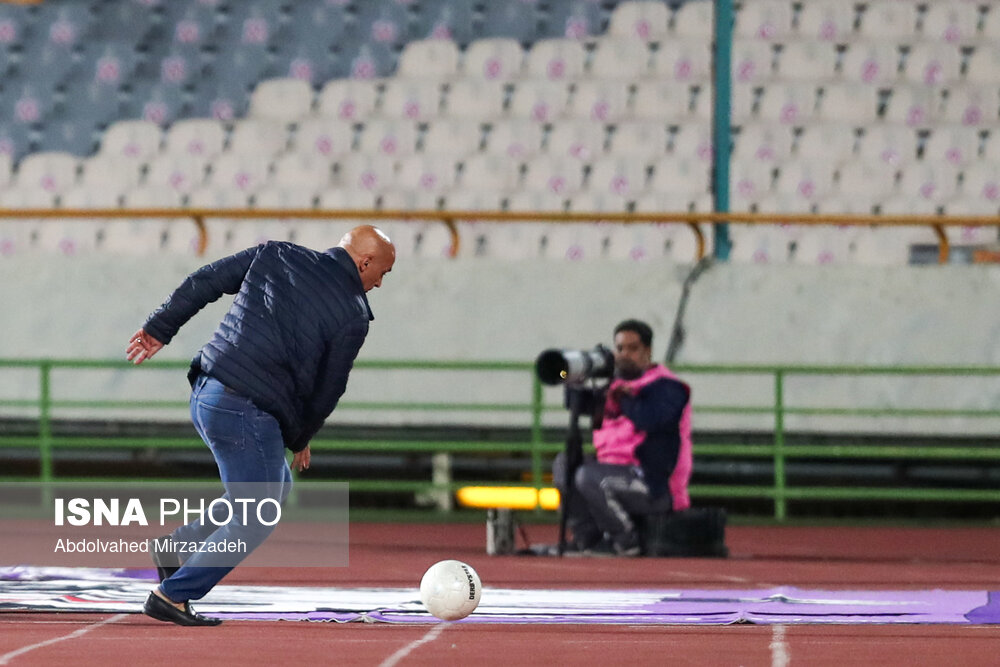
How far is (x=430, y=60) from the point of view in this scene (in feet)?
54.9

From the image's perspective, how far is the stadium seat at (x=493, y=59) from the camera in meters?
16.4

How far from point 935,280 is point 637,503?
385 centimetres

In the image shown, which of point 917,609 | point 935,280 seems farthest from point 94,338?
point 917,609

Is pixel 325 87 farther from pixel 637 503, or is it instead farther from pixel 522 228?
pixel 637 503

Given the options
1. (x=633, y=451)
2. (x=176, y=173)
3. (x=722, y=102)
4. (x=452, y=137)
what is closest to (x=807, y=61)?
(x=722, y=102)

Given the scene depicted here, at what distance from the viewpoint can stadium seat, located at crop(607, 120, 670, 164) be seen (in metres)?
15.5

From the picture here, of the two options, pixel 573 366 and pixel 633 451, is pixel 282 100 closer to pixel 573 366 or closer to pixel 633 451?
pixel 633 451

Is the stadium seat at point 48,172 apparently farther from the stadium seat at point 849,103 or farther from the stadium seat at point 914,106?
the stadium seat at point 914,106

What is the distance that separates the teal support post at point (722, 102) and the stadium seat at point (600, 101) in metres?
1.52

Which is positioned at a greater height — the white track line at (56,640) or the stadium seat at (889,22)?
the stadium seat at (889,22)

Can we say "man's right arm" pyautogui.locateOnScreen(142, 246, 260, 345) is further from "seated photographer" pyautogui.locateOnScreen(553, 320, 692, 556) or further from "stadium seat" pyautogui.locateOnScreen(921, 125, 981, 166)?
"stadium seat" pyautogui.locateOnScreen(921, 125, 981, 166)

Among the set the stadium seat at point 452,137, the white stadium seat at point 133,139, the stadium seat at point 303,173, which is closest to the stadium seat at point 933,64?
the stadium seat at point 452,137

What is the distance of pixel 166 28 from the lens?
1769 centimetres

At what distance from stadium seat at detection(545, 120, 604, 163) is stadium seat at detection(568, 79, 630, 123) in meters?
0.13
